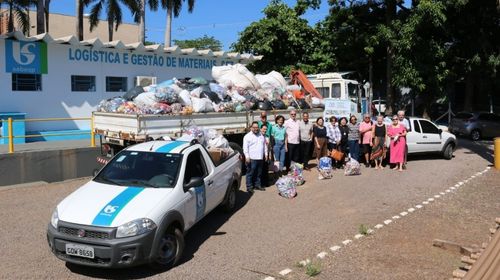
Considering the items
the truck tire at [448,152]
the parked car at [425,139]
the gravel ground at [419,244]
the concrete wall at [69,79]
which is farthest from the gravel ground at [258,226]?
the concrete wall at [69,79]

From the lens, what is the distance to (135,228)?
556 cm

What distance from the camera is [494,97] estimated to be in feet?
101

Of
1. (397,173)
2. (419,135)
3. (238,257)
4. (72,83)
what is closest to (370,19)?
(419,135)

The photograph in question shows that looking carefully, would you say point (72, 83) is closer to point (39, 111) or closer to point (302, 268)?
point (39, 111)

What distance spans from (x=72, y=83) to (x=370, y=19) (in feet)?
47.4

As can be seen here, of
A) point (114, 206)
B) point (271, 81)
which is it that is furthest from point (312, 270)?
point (271, 81)

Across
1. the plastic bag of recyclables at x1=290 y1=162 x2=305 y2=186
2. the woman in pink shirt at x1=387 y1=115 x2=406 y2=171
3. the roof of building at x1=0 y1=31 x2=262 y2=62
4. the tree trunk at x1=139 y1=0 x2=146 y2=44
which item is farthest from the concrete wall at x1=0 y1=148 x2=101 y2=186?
the tree trunk at x1=139 y1=0 x2=146 y2=44

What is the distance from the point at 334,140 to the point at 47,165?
770 cm

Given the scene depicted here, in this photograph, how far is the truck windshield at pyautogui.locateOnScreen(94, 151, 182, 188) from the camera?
21.7 feet

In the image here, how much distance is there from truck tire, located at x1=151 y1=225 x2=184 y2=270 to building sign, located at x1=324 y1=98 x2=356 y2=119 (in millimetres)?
10251

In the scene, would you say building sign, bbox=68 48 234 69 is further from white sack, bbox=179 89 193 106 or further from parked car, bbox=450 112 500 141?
parked car, bbox=450 112 500 141

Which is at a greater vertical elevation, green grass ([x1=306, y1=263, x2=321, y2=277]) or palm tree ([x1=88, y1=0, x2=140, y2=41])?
palm tree ([x1=88, y1=0, x2=140, y2=41])

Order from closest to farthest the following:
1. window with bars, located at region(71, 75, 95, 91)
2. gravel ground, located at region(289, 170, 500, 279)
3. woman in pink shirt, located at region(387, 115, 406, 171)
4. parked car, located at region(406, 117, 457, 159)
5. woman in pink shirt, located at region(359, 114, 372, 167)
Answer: gravel ground, located at region(289, 170, 500, 279) → woman in pink shirt, located at region(387, 115, 406, 171) → woman in pink shirt, located at region(359, 114, 372, 167) → parked car, located at region(406, 117, 457, 159) → window with bars, located at region(71, 75, 95, 91)

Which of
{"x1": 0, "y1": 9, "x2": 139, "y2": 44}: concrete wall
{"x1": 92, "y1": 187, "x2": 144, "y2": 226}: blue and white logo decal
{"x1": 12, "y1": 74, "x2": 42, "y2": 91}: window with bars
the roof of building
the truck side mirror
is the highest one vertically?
{"x1": 0, "y1": 9, "x2": 139, "y2": 44}: concrete wall
